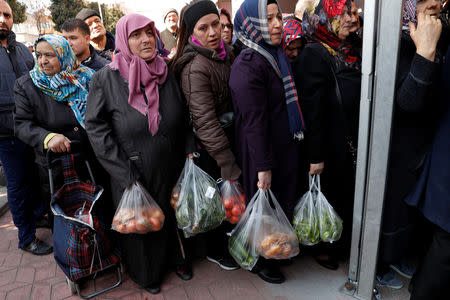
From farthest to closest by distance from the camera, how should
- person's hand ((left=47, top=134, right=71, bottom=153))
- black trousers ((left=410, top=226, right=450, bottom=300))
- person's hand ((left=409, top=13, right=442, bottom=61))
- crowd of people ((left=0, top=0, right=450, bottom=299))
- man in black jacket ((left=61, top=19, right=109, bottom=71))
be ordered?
man in black jacket ((left=61, top=19, right=109, bottom=71)), person's hand ((left=47, top=134, right=71, bottom=153)), crowd of people ((left=0, top=0, right=450, bottom=299)), black trousers ((left=410, top=226, right=450, bottom=300)), person's hand ((left=409, top=13, right=442, bottom=61))

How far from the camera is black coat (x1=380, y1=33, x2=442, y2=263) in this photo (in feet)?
5.36

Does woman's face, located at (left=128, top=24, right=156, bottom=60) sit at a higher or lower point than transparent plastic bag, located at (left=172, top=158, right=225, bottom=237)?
higher

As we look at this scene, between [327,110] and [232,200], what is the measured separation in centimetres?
96

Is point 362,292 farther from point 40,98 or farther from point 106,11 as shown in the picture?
point 106,11

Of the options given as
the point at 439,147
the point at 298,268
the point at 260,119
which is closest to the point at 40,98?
the point at 260,119

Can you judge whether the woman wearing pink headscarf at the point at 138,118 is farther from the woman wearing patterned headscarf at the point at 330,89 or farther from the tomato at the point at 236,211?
the woman wearing patterned headscarf at the point at 330,89

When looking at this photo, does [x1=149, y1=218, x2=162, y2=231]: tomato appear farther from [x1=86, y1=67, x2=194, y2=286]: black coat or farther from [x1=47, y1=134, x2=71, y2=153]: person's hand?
[x1=47, y1=134, x2=71, y2=153]: person's hand

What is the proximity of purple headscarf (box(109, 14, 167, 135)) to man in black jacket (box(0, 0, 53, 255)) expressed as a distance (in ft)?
4.86

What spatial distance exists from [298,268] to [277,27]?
1.95 m

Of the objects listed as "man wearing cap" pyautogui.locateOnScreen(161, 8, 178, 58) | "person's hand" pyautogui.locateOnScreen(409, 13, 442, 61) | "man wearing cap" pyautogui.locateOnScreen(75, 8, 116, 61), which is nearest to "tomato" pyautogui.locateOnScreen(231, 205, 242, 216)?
"person's hand" pyautogui.locateOnScreen(409, 13, 442, 61)

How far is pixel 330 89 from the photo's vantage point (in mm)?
2182

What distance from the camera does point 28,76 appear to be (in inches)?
95.7

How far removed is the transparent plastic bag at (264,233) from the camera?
6.97ft

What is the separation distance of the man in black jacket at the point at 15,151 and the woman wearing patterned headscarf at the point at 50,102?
2.05ft
